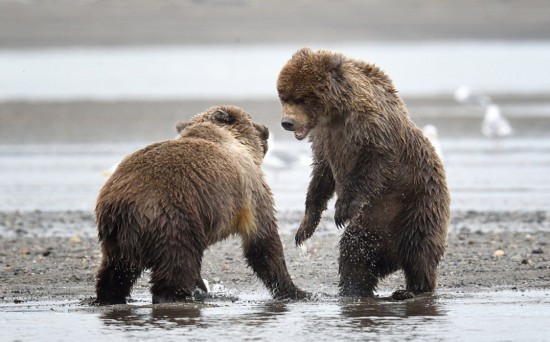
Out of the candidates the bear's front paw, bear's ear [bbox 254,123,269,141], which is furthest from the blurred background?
the bear's front paw

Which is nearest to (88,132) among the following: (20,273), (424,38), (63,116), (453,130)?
(63,116)

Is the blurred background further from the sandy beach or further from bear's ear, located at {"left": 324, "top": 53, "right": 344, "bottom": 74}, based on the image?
bear's ear, located at {"left": 324, "top": 53, "right": 344, "bottom": 74}

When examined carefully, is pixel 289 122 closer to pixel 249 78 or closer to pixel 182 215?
pixel 182 215

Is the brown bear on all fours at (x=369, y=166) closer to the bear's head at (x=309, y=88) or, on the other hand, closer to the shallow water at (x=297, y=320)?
the bear's head at (x=309, y=88)

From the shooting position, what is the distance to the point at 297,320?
6219 mm

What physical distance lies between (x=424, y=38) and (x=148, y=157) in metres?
35.2

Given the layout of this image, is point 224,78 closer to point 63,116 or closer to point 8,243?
point 63,116

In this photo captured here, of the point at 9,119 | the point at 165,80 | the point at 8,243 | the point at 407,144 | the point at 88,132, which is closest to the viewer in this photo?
the point at 407,144

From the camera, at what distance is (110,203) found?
6285mm

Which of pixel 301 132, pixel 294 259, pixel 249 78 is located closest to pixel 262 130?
pixel 301 132

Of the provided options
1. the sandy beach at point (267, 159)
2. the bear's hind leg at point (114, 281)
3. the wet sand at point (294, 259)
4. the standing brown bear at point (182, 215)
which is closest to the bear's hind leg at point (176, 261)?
the standing brown bear at point (182, 215)

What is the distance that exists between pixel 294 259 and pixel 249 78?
2368cm

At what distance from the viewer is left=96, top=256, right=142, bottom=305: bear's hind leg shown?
21.7 feet

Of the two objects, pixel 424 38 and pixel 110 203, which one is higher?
pixel 424 38
